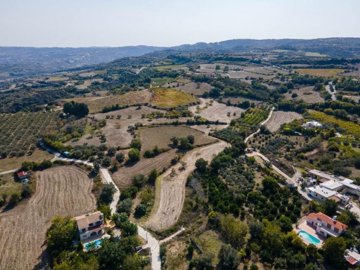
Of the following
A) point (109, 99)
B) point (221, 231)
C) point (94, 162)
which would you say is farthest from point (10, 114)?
point (221, 231)

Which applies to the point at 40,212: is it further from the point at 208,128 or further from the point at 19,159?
the point at 208,128

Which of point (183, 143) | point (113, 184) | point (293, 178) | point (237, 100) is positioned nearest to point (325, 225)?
point (293, 178)

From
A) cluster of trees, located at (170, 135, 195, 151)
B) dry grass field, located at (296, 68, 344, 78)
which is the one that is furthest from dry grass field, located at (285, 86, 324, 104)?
cluster of trees, located at (170, 135, 195, 151)

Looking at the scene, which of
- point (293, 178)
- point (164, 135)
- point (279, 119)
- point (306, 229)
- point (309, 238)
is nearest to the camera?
point (309, 238)

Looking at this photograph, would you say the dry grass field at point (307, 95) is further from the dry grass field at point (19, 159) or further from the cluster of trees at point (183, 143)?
the dry grass field at point (19, 159)

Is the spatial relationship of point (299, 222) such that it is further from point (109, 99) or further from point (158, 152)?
point (109, 99)

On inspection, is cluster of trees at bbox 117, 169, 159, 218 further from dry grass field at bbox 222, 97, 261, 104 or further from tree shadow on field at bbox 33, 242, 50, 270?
dry grass field at bbox 222, 97, 261, 104
